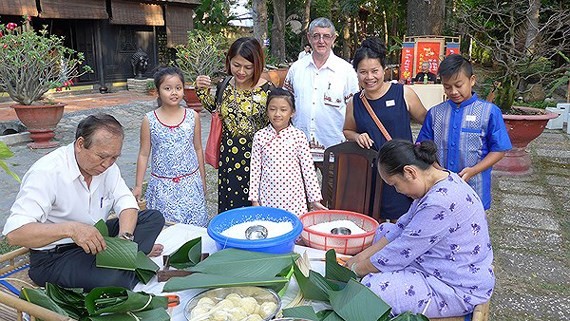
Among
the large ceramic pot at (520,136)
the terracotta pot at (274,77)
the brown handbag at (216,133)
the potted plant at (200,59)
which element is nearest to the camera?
the brown handbag at (216,133)

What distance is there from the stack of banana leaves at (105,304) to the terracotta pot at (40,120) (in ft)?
18.1

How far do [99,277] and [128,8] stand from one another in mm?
10105

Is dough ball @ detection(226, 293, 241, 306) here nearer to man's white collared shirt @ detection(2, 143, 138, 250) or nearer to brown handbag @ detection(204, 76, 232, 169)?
man's white collared shirt @ detection(2, 143, 138, 250)

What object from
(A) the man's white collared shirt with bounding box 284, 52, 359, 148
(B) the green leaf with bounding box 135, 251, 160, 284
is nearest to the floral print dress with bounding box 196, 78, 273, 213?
(A) the man's white collared shirt with bounding box 284, 52, 359, 148

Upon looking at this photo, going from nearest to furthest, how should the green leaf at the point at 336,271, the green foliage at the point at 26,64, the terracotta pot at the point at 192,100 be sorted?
1. the green leaf at the point at 336,271
2. the green foliage at the point at 26,64
3. the terracotta pot at the point at 192,100

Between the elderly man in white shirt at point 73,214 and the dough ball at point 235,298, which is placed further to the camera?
the elderly man in white shirt at point 73,214

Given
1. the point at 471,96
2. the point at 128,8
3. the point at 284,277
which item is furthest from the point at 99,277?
the point at 128,8

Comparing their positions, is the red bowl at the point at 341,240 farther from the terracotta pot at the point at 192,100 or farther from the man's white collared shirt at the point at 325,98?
the terracotta pot at the point at 192,100

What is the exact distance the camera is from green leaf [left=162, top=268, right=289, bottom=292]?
1650mm

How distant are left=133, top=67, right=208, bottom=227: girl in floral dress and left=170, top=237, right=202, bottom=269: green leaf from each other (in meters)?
0.93

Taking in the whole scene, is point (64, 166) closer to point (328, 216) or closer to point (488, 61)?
point (328, 216)

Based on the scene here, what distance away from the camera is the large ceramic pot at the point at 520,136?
17.4 ft

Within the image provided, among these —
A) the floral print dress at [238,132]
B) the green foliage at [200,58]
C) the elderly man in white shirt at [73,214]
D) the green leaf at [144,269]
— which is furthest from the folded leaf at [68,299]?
the green foliage at [200,58]

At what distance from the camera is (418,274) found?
1.75 m
